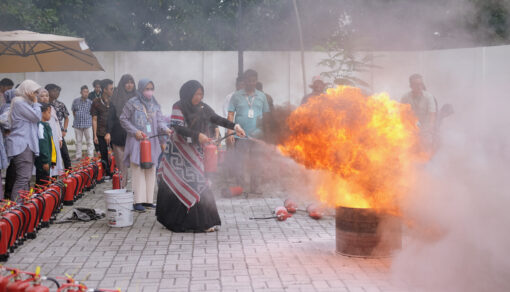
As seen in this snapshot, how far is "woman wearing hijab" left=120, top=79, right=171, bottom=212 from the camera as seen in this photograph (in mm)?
9312

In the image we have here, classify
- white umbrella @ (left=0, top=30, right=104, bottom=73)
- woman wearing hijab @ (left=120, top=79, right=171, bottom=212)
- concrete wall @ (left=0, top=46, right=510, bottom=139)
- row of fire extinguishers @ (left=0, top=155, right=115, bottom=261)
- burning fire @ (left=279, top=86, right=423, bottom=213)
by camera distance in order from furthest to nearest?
concrete wall @ (left=0, top=46, right=510, bottom=139) → white umbrella @ (left=0, top=30, right=104, bottom=73) → woman wearing hijab @ (left=120, top=79, right=171, bottom=212) → row of fire extinguishers @ (left=0, top=155, right=115, bottom=261) → burning fire @ (left=279, top=86, right=423, bottom=213)

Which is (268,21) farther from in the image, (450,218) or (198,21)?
(450,218)

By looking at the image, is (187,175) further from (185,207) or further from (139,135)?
(139,135)

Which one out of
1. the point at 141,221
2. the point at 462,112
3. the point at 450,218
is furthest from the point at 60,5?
the point at 450,218

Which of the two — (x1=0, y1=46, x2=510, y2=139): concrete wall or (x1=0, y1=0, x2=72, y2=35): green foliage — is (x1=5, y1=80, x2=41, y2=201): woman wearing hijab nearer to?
(x1=0, y1=46, x2=510, y2=139): concrete wall

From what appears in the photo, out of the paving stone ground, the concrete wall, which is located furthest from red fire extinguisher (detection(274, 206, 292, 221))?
the concrete wall

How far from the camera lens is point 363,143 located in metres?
6.42

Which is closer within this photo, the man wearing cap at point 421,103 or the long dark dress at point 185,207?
the long dark dress at point 185,207

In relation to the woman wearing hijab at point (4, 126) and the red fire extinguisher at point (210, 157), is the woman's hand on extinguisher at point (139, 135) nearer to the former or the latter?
the red fire extinguisher at point (210, 157)

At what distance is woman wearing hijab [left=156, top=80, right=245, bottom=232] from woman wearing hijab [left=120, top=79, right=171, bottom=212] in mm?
879

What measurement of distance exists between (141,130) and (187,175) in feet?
5.06

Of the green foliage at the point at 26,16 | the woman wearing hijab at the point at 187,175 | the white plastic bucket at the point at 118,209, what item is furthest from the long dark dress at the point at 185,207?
the green foliage at the point at 26,16

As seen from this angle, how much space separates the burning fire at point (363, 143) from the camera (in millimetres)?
6363

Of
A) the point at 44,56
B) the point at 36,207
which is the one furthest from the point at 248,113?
the point at 36,207
